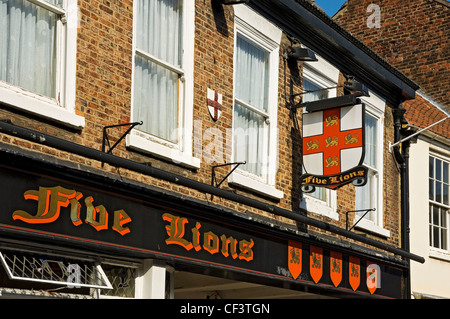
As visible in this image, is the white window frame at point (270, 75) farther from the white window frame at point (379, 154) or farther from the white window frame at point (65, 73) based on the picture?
the white window frame at point (65, 73)

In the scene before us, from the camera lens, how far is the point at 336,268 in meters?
14.8

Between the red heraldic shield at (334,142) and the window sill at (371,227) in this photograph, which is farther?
the window sill at (371,227)

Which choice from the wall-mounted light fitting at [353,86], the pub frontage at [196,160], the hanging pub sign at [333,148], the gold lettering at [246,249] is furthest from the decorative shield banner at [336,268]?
the wall-mounted light fitting at [353,86]

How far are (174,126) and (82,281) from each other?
8.92ft

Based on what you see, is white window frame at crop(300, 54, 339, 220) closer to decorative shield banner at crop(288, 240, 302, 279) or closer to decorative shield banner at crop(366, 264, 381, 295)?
decorative shield banner at crop(288, 240, 302, 279)

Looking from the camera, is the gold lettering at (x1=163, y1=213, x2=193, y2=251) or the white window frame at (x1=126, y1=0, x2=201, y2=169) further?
the white window frame at (x1=126, y1=0, x2=201, y2=169)

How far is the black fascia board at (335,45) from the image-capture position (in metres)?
14.2

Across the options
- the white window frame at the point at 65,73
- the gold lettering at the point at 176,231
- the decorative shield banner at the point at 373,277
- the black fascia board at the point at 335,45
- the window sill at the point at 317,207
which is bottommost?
the decorative shield banner at the point at 373,277

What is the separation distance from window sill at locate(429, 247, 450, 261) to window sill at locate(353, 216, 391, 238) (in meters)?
2.29

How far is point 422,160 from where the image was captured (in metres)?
19.2

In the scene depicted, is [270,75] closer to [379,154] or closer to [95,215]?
[379,154]

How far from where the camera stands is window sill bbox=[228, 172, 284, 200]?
12.5 m

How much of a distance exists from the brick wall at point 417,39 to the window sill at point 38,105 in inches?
592

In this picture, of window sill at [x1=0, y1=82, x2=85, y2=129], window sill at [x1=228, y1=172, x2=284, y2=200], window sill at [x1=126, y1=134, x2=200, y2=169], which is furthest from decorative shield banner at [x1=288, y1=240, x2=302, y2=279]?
window sill at [x1=0, y1=82, x2=85, y2=129]
